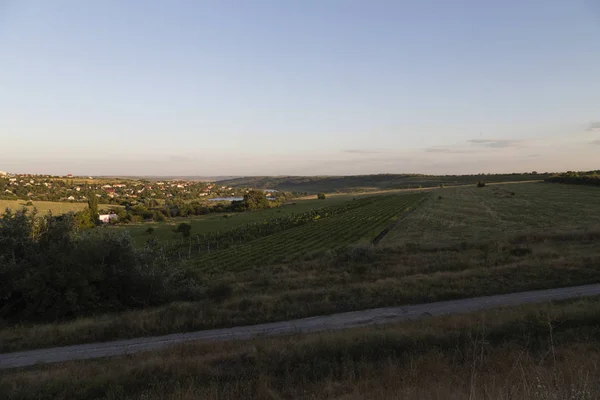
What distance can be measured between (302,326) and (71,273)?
1161cm

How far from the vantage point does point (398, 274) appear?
23.0 metres

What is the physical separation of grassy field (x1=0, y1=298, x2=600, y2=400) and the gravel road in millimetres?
1293

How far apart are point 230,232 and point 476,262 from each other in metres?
54.6

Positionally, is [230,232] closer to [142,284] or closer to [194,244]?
[194,244]

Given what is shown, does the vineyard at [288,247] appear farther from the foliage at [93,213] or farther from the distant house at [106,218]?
the distant house at [106,218]

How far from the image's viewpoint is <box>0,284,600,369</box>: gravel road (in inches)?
493

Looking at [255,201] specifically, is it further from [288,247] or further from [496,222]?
[496,222]

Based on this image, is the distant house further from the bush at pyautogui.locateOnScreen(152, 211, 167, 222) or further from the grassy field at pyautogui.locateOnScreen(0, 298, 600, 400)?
the grassy field at pyautogui.locateOnScreen(0, 298, 600, 400)

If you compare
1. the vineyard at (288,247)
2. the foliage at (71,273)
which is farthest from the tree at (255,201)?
the foliage at (71,273)

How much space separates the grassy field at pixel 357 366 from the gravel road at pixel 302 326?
1.29 meters

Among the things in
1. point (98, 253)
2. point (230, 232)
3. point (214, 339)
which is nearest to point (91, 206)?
point (230, 232)

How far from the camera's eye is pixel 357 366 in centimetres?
852

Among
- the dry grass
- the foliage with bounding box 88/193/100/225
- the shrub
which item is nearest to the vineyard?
the dry grass

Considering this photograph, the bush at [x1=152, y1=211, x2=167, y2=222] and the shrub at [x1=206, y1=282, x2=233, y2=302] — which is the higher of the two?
the shrub at [x1=206, y1=282, x2=233, y2=302]
